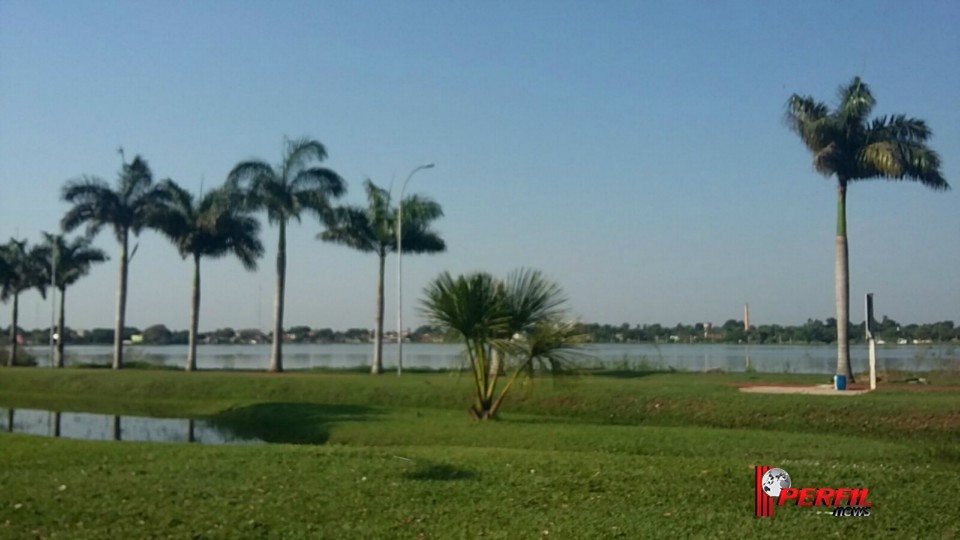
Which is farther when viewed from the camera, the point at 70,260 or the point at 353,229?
the point at 70,260

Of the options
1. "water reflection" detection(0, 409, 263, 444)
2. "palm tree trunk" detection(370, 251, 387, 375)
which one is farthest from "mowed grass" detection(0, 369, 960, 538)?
"palm tree trunk" detection(370, 251, 387, 375)

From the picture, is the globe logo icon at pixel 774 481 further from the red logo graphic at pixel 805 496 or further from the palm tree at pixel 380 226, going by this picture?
the palm tree at pixel 380 226

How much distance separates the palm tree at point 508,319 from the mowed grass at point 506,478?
0.93 metres

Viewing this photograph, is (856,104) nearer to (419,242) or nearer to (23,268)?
(419,242)

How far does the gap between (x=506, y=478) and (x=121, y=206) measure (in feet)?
123

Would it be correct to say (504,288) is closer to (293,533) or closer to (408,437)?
(408,437)

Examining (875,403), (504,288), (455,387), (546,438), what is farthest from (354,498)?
(455,387)

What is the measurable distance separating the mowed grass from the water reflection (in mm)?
1838

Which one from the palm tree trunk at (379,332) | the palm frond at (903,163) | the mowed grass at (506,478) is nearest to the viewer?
the mowed grass at (506,478)

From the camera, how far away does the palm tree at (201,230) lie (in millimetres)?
41219

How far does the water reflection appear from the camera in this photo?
68.5 ft

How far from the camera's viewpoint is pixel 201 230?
41.7 metres

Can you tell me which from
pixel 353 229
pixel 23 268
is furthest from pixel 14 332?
pixel 353 229

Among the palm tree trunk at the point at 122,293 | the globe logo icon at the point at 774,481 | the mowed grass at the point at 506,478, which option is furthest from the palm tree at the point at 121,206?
the globe logo icon at the point at 774,481
